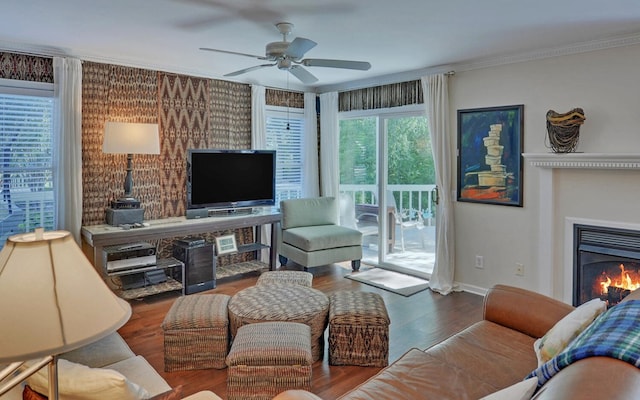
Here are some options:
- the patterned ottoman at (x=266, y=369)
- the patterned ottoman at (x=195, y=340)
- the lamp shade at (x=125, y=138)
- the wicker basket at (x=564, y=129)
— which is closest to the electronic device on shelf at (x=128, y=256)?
the lamp shade at (x=125, y=138)

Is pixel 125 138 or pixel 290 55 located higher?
pixel 290 55

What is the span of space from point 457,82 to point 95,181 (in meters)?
3.90

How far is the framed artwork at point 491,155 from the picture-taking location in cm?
418

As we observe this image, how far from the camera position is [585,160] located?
11.7ft

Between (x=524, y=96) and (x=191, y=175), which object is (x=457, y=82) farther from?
(x=191, y=175)

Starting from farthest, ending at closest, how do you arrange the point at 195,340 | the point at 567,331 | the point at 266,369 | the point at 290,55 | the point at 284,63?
the point at 284,63, the point at 290,55, the point at 195,340, the point at 266,369, the point at 567,331

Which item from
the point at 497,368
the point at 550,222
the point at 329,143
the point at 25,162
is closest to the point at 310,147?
the point at 329,143

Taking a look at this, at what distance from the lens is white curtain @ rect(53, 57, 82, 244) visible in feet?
13.0

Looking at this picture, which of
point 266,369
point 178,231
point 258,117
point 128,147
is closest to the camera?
point 266,369

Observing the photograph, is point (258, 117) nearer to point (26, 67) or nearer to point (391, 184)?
point (391, 184)

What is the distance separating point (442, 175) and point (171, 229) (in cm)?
290

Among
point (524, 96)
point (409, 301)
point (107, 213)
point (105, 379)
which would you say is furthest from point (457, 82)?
point (105, 379)

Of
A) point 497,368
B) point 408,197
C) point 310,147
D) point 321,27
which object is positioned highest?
point 321,27

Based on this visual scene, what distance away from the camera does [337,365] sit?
2.98 meters
